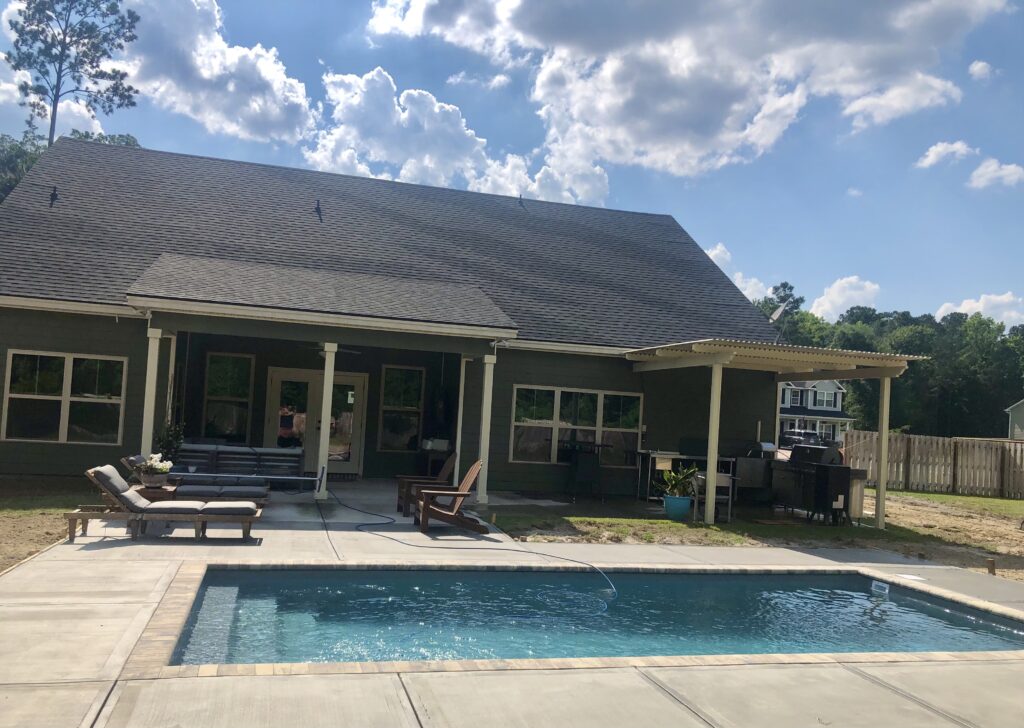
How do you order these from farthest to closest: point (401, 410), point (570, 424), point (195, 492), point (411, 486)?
point (401, 410)
point (570, 424)
point (411, 486)
point (195, 492)

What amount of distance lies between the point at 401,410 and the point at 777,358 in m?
7.44

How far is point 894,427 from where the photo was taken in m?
60.8

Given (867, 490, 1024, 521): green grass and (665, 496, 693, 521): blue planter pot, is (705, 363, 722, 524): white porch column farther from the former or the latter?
(867, 490, 1024, 521): green grass

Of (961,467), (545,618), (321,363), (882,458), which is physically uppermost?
(321,363)

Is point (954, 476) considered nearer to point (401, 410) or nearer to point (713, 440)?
point (713, 440)

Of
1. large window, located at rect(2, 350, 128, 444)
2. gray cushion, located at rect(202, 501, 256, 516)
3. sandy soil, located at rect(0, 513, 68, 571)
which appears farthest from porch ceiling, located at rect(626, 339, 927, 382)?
large window, located at rect(2, 350, 128, 444)

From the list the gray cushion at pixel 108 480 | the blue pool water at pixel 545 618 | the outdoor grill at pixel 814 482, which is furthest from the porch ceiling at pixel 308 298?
the outdoor grill at pixel 814 482

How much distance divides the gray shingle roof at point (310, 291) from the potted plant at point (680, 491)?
3.71 meters

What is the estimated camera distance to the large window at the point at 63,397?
42.6ft

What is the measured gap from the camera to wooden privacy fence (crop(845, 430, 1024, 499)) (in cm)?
2214

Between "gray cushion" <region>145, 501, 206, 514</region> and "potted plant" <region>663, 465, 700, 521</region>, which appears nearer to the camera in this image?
"gray cushion" <region>145, 501, 206, 514</region>

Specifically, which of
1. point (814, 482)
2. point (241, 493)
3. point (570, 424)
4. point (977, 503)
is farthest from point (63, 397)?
point (977, 503)

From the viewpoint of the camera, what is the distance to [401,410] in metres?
16.0

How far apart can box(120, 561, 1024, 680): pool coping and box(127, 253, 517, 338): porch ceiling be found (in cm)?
496
